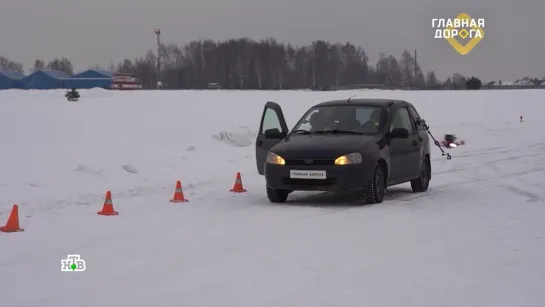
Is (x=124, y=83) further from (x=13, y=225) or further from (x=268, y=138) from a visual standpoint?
(x=13, y=225)

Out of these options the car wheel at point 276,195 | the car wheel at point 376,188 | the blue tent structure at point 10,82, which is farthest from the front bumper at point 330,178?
the blue tent structure at point 10,82

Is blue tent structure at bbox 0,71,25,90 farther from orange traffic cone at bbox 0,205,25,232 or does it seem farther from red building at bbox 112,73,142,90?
orange traffic cone at bbox 0,205,25,232

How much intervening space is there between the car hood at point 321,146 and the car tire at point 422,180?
6.46 ft

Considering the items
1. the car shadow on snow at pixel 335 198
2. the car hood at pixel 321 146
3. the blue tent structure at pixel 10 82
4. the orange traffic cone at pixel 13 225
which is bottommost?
the car shadow on snow at pixel 335 198

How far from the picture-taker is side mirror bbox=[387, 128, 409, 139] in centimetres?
1190

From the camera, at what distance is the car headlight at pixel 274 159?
11.1 meters

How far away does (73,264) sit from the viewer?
685 cm

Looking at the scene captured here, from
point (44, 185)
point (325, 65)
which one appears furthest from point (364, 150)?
point (325, 65)

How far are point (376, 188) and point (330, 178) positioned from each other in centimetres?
87

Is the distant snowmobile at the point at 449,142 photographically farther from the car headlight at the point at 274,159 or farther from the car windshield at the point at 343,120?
the car headlight at the point at 274,159

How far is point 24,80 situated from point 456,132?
74419 millimetres

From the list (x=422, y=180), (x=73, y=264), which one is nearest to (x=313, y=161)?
(x=422, y=180)

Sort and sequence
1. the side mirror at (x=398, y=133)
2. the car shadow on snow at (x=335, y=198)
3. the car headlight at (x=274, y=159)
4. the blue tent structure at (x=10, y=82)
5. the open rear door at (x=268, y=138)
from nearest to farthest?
the car headlight at (x=274, y=159)
the car shadow on snow at (x=335, y=198)
the side mirror at (x=398, y=133)
the open rear door at (x=268, y=138)
the blue tent structure at (x=10, y=82)

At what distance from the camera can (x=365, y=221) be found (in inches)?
376
